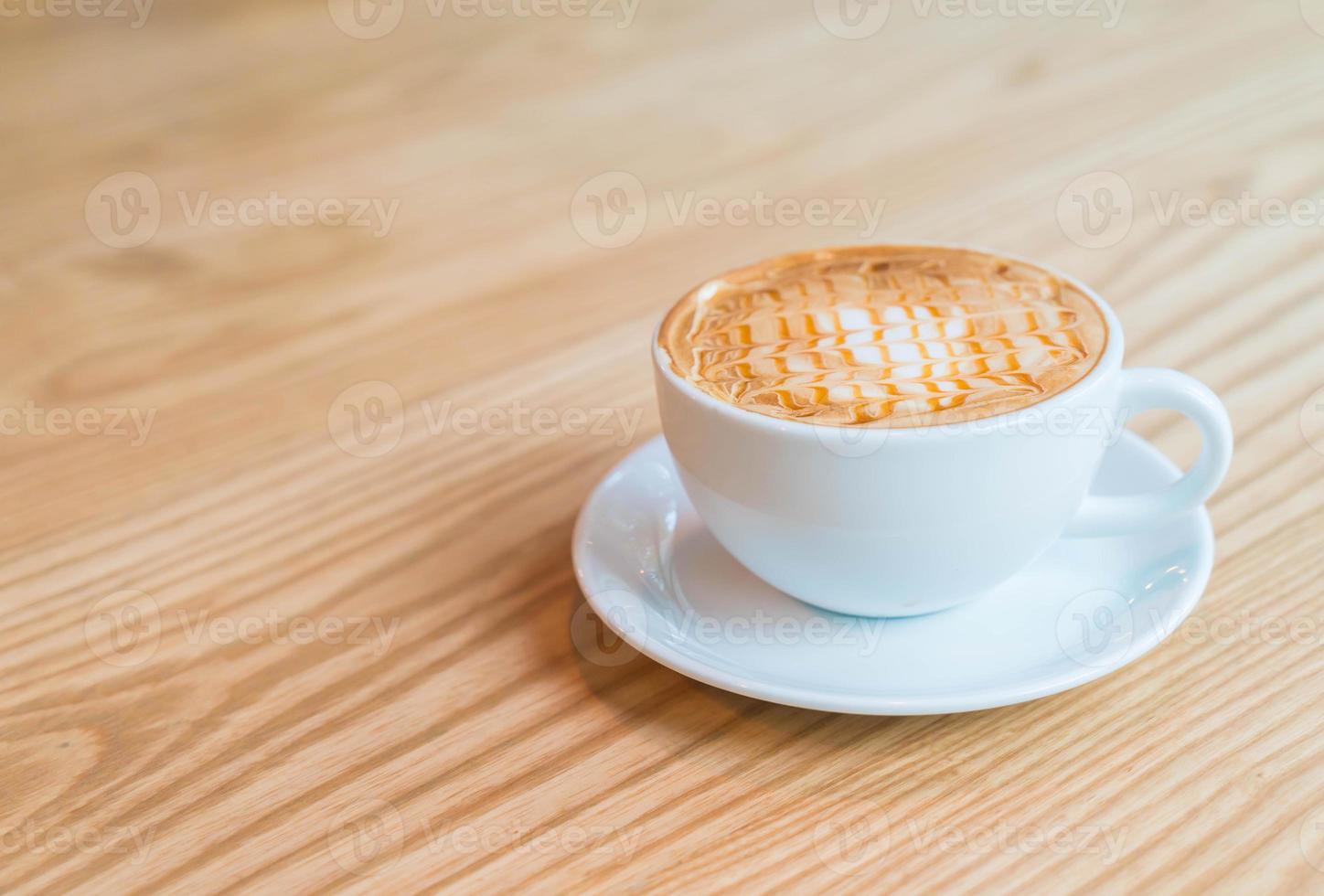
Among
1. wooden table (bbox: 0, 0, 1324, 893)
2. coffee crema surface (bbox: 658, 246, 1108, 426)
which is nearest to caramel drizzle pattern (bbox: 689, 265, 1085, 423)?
coffee crema surface (bbox: 658, 246, 1108, 426)

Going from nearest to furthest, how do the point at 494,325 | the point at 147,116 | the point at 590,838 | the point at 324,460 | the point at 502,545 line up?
the point at 590,838, the point at 502,545, the point at 324,460, the point at 494,325, the point at 147,116

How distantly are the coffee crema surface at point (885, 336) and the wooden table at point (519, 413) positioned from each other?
16 centimetres

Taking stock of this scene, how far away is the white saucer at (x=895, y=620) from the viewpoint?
0.58 meters

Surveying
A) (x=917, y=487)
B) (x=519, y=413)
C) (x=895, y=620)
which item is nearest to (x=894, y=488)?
(x=917, y=487)

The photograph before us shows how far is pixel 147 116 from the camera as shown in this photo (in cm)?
130

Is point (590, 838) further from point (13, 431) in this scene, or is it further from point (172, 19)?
point (172, 19)

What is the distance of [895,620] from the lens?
66 centimetres

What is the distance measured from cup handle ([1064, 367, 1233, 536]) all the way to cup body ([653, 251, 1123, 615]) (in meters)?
0.02

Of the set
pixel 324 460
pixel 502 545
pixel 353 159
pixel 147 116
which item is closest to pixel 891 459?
pixel 502 545

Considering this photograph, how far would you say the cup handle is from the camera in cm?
63

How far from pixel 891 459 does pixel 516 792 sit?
238 millimetres

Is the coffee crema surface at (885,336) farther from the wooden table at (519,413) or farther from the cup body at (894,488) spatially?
the wooden table at (519,413)

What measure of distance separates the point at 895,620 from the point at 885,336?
5.9 inches

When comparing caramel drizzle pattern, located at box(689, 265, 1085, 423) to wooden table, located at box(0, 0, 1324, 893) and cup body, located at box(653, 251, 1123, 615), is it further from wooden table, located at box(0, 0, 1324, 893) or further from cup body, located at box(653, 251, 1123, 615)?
wooden table, located at box(0, 0, 1324, 893)
